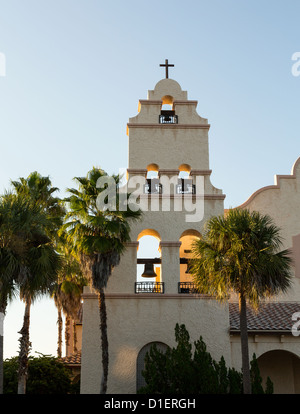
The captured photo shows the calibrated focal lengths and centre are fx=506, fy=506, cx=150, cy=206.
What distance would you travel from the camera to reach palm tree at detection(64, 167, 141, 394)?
66.0 ft

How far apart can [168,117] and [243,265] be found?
34.1 ft

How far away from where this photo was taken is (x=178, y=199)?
23.2m

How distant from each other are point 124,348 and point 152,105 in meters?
11.8

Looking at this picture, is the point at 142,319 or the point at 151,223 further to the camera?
the point at 151,223

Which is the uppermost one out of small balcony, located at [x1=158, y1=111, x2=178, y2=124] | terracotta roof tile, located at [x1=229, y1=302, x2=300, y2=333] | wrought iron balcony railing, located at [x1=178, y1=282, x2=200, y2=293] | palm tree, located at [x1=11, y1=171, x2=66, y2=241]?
small balcony, located at [x1=158, y1=111, x2=178, y2=124]

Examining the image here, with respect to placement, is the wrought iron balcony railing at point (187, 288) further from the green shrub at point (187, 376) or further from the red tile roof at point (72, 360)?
the red tile roof at point (72, 360)

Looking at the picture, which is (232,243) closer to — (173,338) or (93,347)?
(173,338)

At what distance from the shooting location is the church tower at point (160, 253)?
2092 centimetres

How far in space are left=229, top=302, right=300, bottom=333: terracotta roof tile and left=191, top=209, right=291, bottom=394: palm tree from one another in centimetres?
315

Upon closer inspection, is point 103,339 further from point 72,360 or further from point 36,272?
point 72,360

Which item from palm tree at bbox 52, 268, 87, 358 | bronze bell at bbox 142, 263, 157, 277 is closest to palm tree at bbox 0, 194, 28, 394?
bronze bell at bbox 142, 263, 157, 277

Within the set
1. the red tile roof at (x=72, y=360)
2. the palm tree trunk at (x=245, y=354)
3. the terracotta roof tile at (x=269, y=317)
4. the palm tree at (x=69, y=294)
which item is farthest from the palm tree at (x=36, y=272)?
the palm tree at (x=69, y=294)

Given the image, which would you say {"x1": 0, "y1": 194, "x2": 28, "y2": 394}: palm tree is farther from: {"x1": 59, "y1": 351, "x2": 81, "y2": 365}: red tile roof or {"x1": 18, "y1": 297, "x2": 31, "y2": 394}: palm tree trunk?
{"x1": 59, "y1": 351, "x2": 81, "y2": 365}: red tile roof
